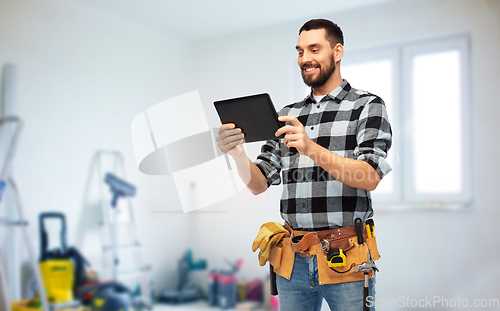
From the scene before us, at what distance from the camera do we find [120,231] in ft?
8.25

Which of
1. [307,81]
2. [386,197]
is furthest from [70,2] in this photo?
[386,197]

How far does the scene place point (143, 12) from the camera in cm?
252

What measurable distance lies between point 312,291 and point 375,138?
17.2 inches

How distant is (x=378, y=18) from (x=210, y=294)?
2.22m

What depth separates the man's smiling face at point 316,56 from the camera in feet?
3.50

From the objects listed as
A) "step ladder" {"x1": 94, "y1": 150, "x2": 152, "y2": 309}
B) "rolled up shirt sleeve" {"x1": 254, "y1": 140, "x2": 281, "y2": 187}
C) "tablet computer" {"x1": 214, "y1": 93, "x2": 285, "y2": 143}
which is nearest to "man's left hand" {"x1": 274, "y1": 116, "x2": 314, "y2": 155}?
"tablet computer" {"x1": 214, "y1": 93, "x2": 285, "y2": 143}

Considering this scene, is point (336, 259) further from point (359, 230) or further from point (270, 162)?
point (270, 162)

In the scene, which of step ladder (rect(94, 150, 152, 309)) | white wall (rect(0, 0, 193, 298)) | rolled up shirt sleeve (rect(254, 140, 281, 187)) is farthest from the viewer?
step ladder (rect(94, 150, 152, 309))

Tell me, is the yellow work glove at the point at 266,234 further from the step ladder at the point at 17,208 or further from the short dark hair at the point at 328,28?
the step ladder at the point at 17,208

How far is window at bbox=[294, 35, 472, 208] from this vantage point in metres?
2.26

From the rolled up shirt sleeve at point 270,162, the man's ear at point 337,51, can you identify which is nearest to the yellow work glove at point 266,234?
the rolled up shirt sleeve at point 270,162

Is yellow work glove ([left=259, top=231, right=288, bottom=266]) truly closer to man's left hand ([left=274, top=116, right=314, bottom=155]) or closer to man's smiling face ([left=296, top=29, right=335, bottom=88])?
man's left hand ([left=274, top=116, right=314, bottom=155])

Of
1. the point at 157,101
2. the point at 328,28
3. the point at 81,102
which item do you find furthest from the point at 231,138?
the point at 157,101

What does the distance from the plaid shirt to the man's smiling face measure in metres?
0.06
